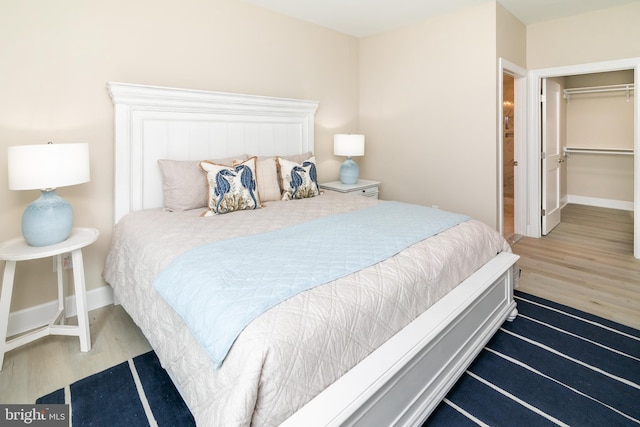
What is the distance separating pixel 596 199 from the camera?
560 centimetres

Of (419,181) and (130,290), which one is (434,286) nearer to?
(130,290)

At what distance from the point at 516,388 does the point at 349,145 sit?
2781mm

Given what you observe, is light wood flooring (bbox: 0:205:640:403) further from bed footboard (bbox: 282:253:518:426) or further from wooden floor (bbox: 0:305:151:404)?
bed footboard (bbox: 282:253:518:426)

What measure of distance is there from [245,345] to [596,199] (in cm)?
652

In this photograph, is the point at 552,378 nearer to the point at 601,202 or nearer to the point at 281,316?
the point at 281,316

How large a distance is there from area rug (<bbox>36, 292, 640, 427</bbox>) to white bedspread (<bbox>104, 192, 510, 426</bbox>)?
28cm

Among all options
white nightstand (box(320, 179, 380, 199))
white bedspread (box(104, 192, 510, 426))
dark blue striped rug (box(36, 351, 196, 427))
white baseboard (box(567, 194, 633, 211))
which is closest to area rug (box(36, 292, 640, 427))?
dark blue striped rug (box(36, 351, 196, 427))

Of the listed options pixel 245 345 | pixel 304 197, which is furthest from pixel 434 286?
pixel 304 197

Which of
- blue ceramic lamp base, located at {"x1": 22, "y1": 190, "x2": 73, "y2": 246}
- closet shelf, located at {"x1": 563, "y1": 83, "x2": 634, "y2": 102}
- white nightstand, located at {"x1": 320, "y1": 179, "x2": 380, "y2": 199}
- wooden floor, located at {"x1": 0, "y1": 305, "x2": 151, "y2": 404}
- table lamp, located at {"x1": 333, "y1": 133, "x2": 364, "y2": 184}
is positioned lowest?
wooden floor, located at {"x1": 0, "y1": 305, "x2": 151, "y2": 404}

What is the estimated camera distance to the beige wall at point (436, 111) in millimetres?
3385

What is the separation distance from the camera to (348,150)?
3.90m

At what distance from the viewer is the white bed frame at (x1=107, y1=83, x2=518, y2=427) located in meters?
1.24

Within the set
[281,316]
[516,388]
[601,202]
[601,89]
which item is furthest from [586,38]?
[281,316]

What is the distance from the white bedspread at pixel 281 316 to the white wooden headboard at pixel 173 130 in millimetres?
427
